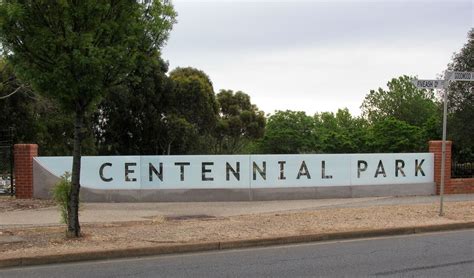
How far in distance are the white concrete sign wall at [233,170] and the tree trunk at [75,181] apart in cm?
566

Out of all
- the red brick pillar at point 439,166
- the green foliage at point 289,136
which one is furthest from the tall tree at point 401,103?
the red brick pillar at point 439,166

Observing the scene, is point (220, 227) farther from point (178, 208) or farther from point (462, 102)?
point (462, 102)

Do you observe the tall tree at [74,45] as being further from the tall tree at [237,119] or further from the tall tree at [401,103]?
the tall tree at [401,103]

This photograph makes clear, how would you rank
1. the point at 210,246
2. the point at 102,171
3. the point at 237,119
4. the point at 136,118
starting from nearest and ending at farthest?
the point at 210,246, the point at 102,171, the point at 136,118, the point at 237,119

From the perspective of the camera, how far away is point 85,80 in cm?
860

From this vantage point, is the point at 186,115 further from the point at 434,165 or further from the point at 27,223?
the point at 27,223

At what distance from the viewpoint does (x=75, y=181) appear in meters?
9.20

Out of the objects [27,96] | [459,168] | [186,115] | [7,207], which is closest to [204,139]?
[186,115]

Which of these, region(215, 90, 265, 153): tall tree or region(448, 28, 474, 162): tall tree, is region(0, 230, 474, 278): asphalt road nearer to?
region(448, 28, 474, 162): tall tree

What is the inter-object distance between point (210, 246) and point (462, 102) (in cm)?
1529

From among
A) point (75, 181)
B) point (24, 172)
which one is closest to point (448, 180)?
point (75, 181)

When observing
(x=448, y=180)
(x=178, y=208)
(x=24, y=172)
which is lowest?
(x=178, y=208)

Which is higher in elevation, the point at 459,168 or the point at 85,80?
the point at 85,80

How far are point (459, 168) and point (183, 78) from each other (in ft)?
76.8
